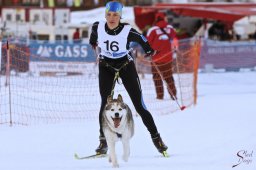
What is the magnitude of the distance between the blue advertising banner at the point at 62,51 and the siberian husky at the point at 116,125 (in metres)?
13.2

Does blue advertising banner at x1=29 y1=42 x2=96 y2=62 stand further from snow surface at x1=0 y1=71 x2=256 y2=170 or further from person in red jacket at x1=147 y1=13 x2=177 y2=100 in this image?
snow surface at x1=0 y1=71 x2=256 y2=170

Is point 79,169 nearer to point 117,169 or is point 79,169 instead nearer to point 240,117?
point 117,169

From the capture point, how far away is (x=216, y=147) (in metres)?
6.93

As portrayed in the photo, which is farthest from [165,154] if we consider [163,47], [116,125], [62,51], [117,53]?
[62,51]

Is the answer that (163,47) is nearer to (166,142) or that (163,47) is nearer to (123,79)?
(166,142)

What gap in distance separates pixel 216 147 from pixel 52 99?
632 cm

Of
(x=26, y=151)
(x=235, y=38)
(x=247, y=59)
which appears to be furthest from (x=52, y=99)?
(x=235, y=38)

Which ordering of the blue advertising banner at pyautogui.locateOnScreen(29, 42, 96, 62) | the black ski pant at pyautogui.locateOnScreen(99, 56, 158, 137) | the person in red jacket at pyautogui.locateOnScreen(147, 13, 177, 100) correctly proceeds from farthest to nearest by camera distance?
the blue advertising banner at pyautogui.locateOnScreen(29, 42, 96, 62), the person in red jacket at pyautogui.locateOnScreen(147, 13, 177, 100), the black ski pant at pyautogui.locateOnScreen(99, 56, 158, 137)

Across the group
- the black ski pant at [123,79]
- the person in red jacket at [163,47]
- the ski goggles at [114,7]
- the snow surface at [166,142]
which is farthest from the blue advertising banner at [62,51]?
the ski goggles at [114,7]
